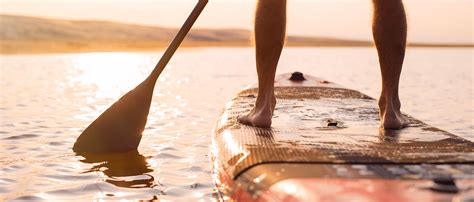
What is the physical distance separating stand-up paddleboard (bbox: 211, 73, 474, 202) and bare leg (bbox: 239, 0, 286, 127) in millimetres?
122

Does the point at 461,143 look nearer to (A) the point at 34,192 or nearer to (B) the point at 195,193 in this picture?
(B) the point at 195,193

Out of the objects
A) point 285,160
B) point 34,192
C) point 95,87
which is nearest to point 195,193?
point 34,192

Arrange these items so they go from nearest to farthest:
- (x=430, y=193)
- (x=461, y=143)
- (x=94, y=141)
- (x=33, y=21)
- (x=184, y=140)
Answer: (x=430, y=193) < (x=461, y=143) < (x=94, y=141) < (x=184, y=140) < (x=33, y=21)

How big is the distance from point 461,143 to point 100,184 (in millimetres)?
2164

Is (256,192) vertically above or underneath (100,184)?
above

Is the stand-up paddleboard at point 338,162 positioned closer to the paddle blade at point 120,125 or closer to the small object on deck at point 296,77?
the paddle blade at point 120,125

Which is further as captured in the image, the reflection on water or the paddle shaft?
the paddle shaft

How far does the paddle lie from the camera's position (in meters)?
4.47

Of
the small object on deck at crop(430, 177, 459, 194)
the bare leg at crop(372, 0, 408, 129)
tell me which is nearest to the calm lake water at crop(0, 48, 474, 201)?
the bare leg at crop(372, 0, 408, 129)

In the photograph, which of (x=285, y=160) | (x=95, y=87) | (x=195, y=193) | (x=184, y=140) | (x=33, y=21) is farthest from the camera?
(x=33, y=21)

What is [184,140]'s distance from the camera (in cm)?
549

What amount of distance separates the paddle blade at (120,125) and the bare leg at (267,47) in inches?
50.9

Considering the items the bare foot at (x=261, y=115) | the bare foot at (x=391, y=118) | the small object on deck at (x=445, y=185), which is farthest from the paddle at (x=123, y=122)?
the small object on deck at (x=445, y=185)

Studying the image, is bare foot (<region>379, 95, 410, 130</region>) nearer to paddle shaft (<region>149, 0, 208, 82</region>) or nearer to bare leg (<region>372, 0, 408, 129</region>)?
bare leg (<region>372, 0, 408, 129</region>)
